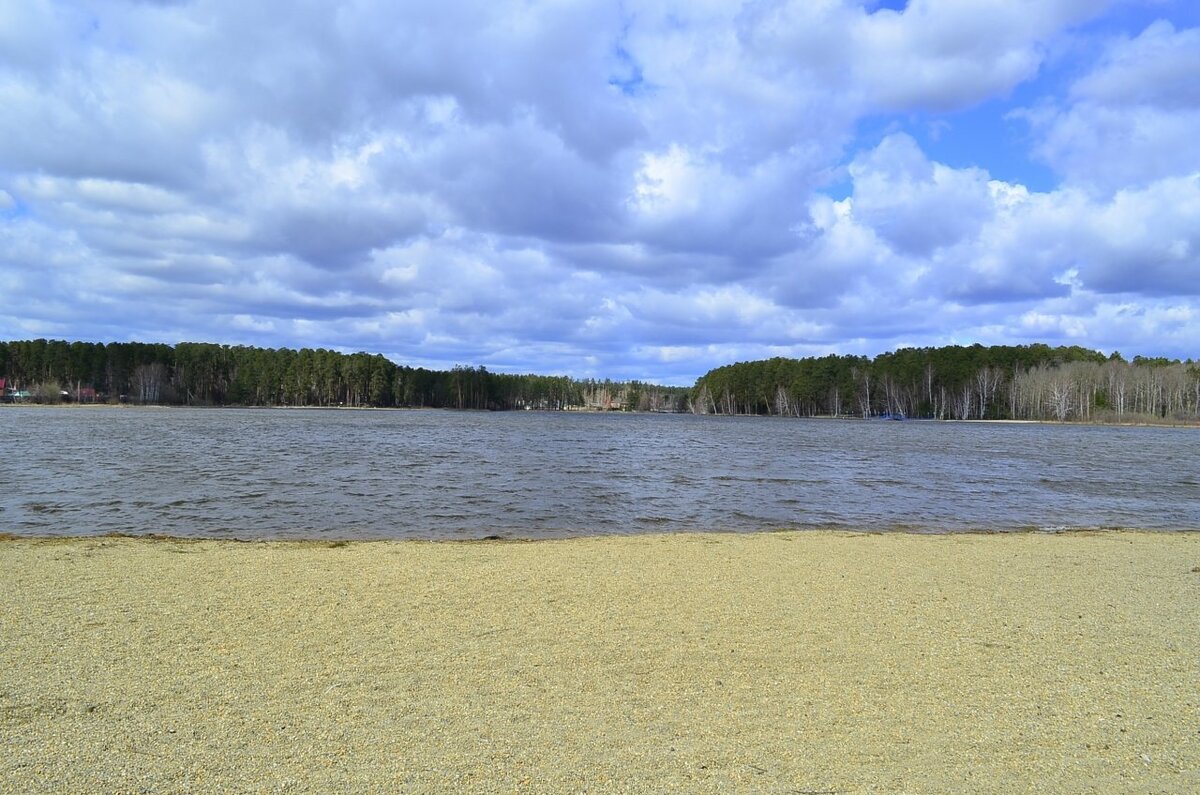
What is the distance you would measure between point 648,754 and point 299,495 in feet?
59.7

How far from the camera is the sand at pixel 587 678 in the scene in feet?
14.5

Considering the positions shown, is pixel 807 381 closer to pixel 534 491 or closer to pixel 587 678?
pixel 534 491

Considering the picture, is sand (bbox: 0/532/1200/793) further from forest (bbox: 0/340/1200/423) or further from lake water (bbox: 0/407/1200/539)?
forest (bbox: 0/340/1200/423)

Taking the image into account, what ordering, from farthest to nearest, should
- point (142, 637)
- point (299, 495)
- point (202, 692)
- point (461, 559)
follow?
1. point (299, 495)
2. point (461, 559)
3. point (142, 637)
4. point (202, 692)

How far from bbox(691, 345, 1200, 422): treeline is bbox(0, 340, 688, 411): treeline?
8130 cm

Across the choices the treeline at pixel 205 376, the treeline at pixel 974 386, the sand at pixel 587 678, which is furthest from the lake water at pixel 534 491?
the treeline at pixel 205 376

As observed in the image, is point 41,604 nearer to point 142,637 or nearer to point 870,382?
point 142,637

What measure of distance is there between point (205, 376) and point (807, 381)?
129 m

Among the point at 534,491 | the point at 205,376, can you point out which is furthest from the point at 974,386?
the point at 205,376

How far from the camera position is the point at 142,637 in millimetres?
6754

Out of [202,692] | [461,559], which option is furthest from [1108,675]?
[461,559]

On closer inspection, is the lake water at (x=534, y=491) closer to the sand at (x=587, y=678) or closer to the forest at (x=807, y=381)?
the sand at (x=587, y=678)

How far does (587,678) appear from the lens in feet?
19.6

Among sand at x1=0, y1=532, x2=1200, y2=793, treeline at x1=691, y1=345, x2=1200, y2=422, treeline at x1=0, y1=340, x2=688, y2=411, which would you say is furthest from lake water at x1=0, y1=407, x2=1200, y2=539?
treeline at x1=0, y1=340, x2=688, y2=411
